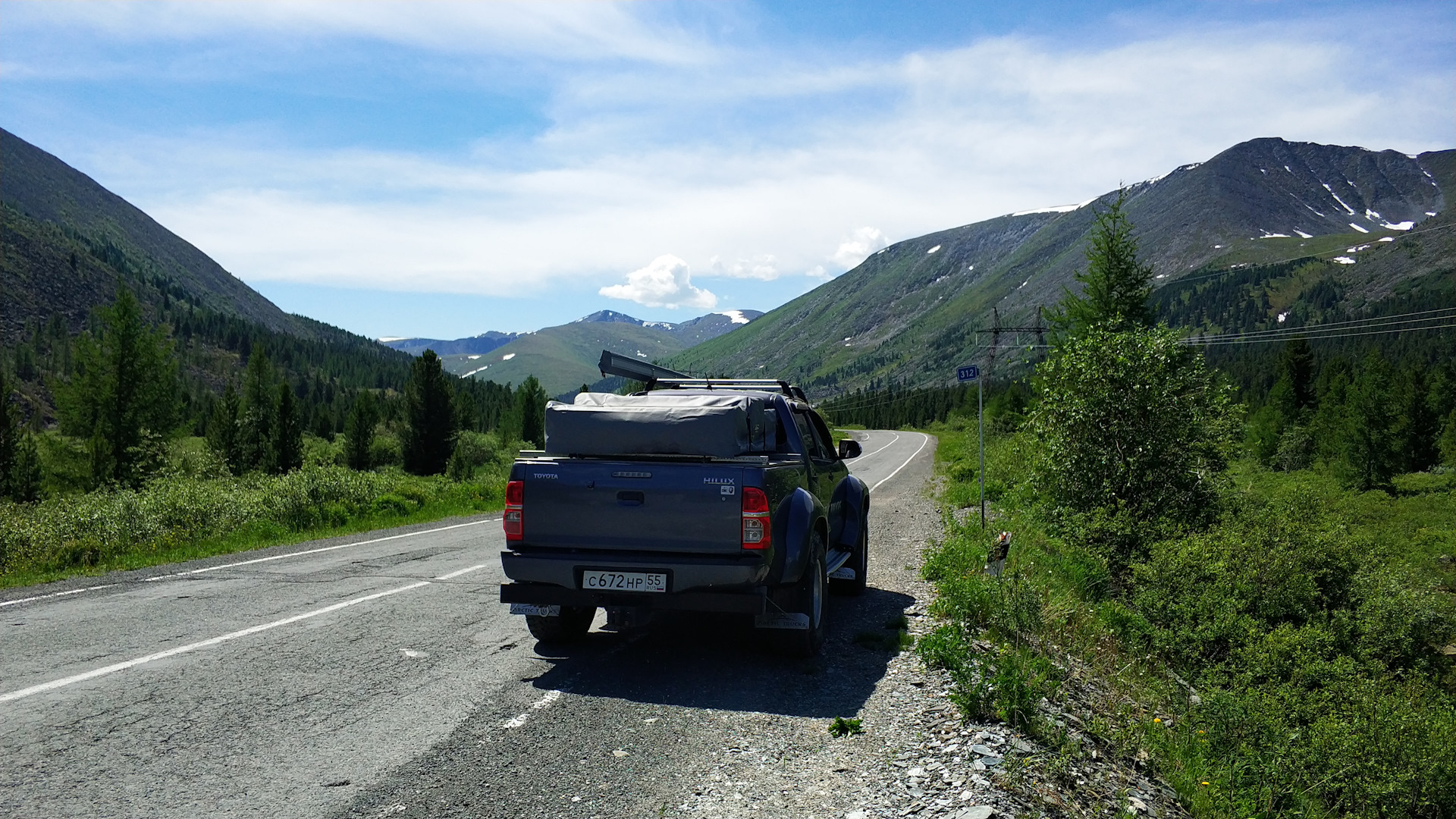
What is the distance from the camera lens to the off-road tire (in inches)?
373

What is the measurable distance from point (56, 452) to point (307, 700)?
1959 inches

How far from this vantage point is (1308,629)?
37.2 feet

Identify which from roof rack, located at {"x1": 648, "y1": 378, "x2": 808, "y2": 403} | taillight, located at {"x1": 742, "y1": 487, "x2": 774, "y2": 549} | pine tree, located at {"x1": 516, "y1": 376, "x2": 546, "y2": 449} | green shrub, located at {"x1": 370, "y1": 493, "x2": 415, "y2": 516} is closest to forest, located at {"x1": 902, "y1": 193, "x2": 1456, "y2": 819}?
→ taillight, located at {"x1": 742, "y1": 487, "x2": 774, "y2": 549}

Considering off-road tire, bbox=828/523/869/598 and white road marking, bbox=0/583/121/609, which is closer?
white road marking, bbox=0/583/121/609

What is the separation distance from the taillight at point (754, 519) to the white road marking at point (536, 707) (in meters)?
1.66

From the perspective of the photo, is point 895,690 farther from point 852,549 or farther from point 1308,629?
point 1308,629

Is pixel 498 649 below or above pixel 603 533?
below

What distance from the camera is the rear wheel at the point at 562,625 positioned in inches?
269

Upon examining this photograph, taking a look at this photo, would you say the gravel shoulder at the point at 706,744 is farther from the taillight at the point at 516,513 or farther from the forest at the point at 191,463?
the forest at the point at 191,463

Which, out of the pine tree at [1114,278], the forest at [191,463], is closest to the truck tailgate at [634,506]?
the forest at [191,463]

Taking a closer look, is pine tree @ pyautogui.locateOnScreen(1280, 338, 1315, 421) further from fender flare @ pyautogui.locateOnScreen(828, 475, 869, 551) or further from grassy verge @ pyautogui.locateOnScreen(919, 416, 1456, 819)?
fender flare @ pyautogui.locateOnScreen(828, 475, 869, 551)

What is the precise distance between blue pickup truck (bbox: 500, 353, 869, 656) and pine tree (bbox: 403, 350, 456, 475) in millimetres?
52374

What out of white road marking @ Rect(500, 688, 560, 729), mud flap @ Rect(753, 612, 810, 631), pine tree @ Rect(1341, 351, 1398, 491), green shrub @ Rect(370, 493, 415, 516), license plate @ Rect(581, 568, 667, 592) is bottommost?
pine tree @ Rect(1341, 351, 1398, 491)

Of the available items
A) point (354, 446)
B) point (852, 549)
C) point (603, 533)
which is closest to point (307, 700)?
point (603, 533)
